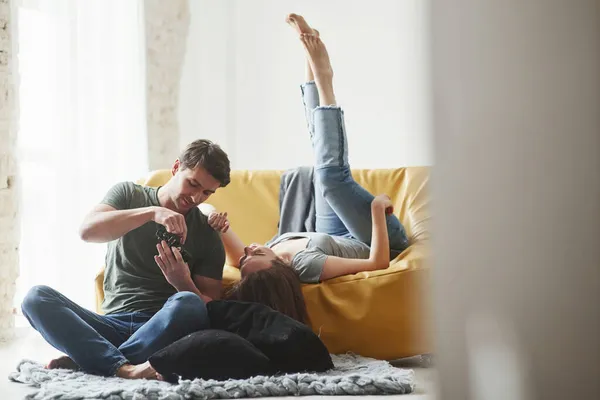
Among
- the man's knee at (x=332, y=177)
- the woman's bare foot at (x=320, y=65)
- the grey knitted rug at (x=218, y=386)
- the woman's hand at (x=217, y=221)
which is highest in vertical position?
the woman's bare foot at (x=320, y=65)

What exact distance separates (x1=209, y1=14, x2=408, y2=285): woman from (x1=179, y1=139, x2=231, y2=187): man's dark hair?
144 millimetres

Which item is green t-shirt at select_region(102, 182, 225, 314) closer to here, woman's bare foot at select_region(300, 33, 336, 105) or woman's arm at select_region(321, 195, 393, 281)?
woman's arm at select_region(321, 195, 393, 281)

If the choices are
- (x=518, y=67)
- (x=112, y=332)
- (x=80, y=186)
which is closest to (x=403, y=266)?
(x=112, y=332)

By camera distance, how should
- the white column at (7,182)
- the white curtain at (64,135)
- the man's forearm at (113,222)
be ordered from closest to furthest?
the man's forearm at (113,222)
the white column at (7,182)
the white curtain at (64,135)

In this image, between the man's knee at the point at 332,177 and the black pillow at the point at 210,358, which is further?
the man's knee at the point at 332,177

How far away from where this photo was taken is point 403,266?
2.39 meters

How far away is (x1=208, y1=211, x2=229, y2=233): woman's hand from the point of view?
7.66ft

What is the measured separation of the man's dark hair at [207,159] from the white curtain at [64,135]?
1.29m

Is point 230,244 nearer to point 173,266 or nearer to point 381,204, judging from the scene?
point 173,266

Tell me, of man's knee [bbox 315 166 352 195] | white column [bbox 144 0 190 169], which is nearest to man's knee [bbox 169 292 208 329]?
man's knee [bbox 315 166 352 195]

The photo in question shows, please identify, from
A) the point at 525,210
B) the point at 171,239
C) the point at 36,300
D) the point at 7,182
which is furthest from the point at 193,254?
the point at 525,210

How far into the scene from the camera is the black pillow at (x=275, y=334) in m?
2.06

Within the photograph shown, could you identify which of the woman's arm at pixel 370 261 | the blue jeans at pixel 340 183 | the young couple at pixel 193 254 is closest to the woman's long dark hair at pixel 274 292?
the young couple at pixel 193 254

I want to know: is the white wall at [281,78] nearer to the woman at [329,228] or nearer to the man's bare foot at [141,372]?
the woman at [329,228]
